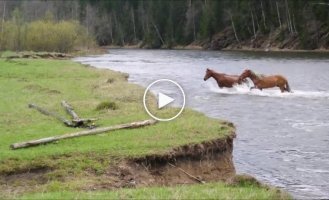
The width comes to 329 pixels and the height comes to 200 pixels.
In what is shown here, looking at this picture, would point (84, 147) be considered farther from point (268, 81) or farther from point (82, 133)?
point (268, 81)

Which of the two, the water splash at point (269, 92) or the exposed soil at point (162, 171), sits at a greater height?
the exposed soil at point (162, 171)

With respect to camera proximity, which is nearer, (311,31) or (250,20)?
(311,31)

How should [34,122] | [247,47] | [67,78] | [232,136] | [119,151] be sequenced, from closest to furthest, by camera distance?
[119,151], [232,136], [34,122], [67,78], [247,47]

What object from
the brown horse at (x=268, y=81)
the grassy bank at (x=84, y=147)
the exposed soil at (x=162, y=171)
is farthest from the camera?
the brown horse at (x=268, y=81)

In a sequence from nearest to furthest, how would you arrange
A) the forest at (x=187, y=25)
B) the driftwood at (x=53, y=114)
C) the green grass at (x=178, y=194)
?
the green grass at (x=178, y=194)
the driftwood at (x=53, y=114)
the forest at (x=187, y=25)

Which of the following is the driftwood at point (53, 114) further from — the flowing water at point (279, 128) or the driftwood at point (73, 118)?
the flowing water at point (279, 128)

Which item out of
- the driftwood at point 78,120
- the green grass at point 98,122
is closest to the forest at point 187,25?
the green grass at point 98,122

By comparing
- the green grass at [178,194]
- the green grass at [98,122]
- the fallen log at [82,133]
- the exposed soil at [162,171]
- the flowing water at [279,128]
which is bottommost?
the flowing water at [279,128]

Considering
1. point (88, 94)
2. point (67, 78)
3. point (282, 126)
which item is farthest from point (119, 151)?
point (67, 78)

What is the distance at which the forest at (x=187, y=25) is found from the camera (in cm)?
9744

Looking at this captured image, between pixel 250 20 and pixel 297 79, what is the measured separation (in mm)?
78878

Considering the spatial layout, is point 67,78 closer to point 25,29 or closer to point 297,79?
point 297,79

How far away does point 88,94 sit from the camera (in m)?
27.7

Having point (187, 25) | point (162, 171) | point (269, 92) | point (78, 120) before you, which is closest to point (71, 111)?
point (78, 120)
